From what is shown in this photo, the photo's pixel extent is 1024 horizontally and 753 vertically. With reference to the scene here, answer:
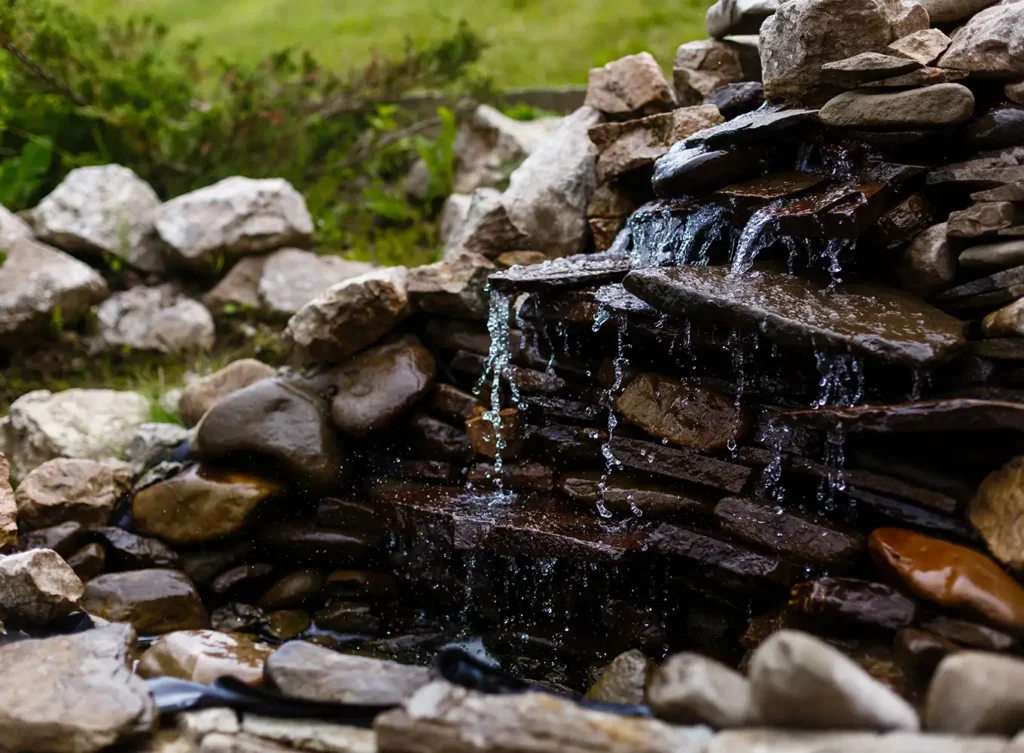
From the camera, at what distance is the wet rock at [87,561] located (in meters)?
4.73

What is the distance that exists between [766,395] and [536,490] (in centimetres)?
127

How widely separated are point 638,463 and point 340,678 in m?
1.75

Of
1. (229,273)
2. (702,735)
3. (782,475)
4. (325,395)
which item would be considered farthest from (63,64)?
(702,735)

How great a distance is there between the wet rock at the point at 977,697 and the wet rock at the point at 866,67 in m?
2.50

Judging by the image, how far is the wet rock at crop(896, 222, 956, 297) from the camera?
3717mm

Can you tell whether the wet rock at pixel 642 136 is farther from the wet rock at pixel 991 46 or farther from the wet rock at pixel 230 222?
the wet rock at pixel 230 222

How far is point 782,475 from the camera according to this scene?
387 centimetres

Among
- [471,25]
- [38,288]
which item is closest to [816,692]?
[38,288]

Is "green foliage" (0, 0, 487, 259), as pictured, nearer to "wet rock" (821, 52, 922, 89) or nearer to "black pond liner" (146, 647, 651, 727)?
"wet rock" (821, 52, 922, 89)

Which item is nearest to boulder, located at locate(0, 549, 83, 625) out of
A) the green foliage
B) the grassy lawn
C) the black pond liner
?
the black pond liner

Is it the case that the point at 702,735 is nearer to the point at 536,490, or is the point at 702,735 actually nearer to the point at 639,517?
the point at 639,517

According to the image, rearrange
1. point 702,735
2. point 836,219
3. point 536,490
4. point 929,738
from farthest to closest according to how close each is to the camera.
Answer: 1. point 536,490
2. point 836,219
3. point 702,735
4. point 929,738

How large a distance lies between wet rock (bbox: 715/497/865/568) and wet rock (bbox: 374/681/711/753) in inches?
49.7

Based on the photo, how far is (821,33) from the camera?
4.16 m
